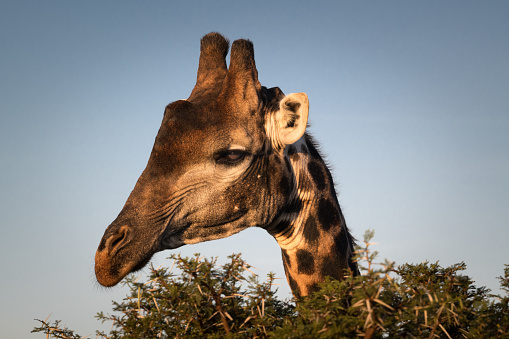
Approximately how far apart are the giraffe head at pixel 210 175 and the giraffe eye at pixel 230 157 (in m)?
0.01

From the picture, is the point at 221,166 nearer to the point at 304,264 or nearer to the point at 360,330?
the point at 304,264

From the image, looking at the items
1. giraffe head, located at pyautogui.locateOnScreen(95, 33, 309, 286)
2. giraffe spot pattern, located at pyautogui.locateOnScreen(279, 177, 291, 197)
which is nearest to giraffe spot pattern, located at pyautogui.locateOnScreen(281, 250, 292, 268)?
giraffe head, located at pyautogui.locateOnScreen(95, 33, 309, 286)

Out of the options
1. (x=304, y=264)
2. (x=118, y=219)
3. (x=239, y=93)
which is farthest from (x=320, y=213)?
(x=118, y=219)

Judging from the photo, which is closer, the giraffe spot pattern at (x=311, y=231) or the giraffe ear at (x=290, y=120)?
the giraffe ear at (x=290, y=120)

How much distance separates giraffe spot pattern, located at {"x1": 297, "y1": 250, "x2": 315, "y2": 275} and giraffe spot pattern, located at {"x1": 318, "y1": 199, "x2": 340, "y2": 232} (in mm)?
432

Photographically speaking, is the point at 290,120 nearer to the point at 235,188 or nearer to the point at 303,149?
the point at 303,149

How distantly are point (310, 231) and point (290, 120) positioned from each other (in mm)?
1522

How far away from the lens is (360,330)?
9.95ft

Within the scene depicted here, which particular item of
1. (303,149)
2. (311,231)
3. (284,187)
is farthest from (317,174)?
(311,231)

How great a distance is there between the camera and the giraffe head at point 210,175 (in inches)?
211

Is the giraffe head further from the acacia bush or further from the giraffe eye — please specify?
the acacia bush

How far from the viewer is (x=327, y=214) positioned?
630cm

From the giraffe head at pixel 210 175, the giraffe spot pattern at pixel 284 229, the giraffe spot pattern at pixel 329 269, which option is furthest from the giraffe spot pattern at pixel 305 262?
the giraffe head at pixel 210 175

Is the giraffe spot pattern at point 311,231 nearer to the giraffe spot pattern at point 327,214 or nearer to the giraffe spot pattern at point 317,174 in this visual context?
the giraffe spot pattern at point 327,214
